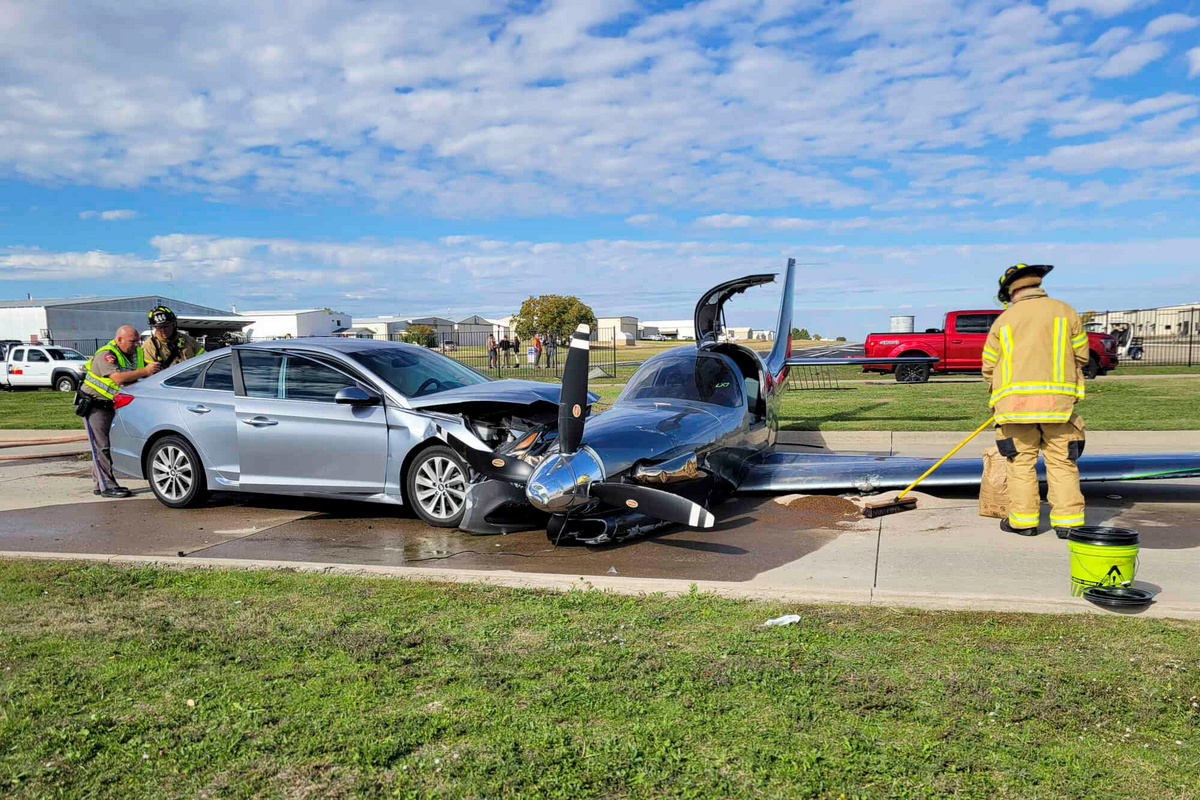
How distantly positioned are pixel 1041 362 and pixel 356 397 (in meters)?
5.68

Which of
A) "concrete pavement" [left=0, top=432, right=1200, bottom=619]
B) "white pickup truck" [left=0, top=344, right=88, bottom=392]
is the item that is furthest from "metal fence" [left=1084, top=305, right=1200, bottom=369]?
"white pickup truck" [left=0, top=344, right=88, bottom=392]

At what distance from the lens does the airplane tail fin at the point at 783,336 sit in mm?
11133

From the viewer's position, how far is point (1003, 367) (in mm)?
6789

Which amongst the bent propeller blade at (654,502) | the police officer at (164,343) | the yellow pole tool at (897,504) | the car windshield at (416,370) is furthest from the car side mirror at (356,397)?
the yellow pole tool at (897,504)

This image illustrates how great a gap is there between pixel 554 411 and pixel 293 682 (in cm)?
412

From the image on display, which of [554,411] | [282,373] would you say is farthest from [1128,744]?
[282,373]

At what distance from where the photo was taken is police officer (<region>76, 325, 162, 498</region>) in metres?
9.43

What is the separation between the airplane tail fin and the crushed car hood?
349 centimetres

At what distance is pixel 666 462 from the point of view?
286 inches

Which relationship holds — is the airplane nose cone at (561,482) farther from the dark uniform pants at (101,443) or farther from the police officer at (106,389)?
the dark uniform pants at (101,443)

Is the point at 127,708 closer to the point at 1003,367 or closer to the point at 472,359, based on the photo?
the point at 1003,367

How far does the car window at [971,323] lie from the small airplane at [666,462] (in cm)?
1875

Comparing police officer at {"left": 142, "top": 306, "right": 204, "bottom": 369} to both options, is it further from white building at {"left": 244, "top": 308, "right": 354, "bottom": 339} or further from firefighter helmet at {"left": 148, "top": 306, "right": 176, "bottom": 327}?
white building at {"left": 244, "top": 308, "right": 354, "bottom": 339}

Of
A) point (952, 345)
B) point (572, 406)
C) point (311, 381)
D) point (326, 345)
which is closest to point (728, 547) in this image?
point (572, 406)
